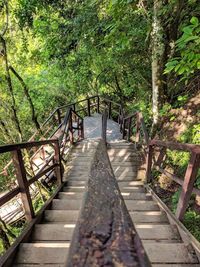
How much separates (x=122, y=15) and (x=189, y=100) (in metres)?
2.48

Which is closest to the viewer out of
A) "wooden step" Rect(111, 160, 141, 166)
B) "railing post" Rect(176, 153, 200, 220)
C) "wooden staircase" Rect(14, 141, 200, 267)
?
"wooden staircase" Rect(14, 141, 200, 267)

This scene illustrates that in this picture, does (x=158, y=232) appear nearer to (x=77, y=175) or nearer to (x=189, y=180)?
(x=189, y=180)

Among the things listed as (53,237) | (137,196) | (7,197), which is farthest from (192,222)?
(7,197)

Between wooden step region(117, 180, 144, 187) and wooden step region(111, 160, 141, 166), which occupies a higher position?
wooden step region(117, 180, 144, 187)

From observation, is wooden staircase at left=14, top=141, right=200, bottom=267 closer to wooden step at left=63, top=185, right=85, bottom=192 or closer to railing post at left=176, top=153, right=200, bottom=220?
wooden step at left=63, top=185, right=85, bottom=192

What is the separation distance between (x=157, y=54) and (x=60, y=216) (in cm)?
384

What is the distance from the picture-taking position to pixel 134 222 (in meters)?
2.63

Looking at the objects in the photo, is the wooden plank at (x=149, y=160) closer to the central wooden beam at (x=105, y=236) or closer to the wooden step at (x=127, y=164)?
the wooden step at (x=127, y=164)

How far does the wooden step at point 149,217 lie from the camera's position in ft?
8.82

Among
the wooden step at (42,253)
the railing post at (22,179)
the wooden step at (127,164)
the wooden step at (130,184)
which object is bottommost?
the wooden step at (127,164)

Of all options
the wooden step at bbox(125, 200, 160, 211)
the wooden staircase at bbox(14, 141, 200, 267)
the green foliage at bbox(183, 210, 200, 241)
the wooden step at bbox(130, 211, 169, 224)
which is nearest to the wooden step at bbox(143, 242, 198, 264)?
the wooden staircase at bbox(14, 141, 200, 267)

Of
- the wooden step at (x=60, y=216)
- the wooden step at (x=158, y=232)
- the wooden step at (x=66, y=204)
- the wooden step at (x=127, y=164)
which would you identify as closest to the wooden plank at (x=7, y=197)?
the wooden step at (x=60, y=216)

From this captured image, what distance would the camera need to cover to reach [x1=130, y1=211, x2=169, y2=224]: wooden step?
8.82 feet

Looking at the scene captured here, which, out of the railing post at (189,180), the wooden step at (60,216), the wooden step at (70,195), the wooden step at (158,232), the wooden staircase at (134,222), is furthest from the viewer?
the wooden step at (70,195)
